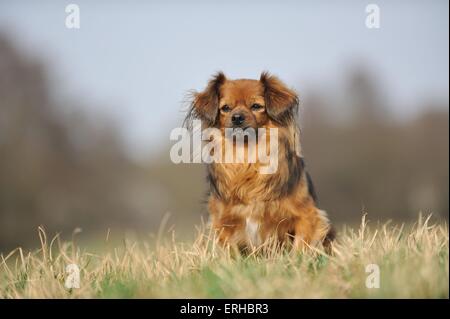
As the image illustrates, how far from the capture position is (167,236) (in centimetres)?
585

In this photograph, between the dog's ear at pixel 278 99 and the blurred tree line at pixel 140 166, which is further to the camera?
the blurred tree line at pixel 140 166

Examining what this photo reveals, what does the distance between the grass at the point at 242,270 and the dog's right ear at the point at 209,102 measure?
109cm

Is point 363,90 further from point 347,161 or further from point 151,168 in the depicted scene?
point 151,168

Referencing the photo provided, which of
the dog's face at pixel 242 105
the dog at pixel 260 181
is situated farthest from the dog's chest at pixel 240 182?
the dog's face at pixel 242 105

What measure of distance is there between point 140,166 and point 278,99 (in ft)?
83.5

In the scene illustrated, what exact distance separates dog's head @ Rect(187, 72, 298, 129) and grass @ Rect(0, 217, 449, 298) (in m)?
1.09

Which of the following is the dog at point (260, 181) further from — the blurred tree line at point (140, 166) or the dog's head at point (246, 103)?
the blurred tree line at point (140, 166)

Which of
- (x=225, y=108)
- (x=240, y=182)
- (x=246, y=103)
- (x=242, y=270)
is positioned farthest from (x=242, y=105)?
(x=242, y=270)

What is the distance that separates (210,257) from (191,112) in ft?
5.56

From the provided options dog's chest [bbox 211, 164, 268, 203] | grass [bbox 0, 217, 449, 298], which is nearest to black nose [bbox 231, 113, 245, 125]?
dog's chest [bbox 211, 164, 268, 203]

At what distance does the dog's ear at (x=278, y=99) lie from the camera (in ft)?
19.3

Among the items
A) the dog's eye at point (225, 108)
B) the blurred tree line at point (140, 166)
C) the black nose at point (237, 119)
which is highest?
the dog's eye at point (225, 108)

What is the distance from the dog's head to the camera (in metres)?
5.80
